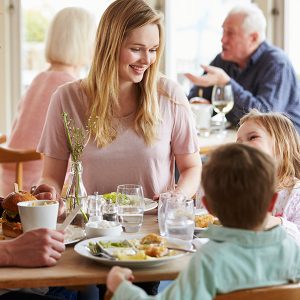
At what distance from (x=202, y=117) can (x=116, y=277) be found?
9.74 feet

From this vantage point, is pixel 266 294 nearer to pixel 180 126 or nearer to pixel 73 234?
pixel 73 234

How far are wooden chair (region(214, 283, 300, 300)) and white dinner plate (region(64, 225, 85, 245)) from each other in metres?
0.63

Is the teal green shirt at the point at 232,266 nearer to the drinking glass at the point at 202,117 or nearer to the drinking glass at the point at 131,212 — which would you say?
the drinking glass at the point at 131,212

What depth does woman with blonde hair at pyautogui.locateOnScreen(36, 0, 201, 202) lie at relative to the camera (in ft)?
9.07

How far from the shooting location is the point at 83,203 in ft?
7.50

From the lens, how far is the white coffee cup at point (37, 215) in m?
2.00

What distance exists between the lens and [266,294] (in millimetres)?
1520

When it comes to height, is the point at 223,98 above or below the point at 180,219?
above

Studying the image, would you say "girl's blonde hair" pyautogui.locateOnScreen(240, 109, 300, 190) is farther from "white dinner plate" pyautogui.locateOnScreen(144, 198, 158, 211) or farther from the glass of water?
the glass of water

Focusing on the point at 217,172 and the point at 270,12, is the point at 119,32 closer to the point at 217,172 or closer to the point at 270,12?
the point at 217,172

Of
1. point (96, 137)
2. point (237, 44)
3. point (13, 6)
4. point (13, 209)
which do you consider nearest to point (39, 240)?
point (13, 209)

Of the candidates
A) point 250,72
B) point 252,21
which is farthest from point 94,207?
point 252,21

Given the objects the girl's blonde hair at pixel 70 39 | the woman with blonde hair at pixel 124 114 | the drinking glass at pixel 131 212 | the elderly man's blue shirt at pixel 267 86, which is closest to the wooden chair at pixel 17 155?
the girl's blonde hair at pixel 70 39

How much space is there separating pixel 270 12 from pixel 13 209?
3849mm
